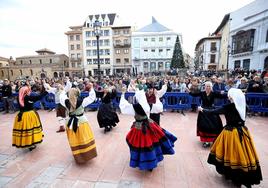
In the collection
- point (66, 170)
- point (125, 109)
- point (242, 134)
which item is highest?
point (125, 109)

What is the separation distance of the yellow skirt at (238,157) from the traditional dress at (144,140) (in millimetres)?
956

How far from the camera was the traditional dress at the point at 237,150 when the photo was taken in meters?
2.68

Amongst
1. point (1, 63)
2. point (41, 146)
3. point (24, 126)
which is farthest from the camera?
point (1, 63)

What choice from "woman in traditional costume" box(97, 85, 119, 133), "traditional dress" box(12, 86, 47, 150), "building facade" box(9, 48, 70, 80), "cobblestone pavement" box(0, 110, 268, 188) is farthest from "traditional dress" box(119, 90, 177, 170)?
"building facade" box(9, 48, 70, 80)

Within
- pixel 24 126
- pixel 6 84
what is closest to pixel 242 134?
pixel 24 126

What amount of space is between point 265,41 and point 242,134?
2323 cm

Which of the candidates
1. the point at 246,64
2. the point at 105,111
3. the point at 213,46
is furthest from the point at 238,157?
the point at 213,46

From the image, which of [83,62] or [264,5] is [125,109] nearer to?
[264,5]

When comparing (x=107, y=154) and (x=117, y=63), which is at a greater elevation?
(x=117, y=63)

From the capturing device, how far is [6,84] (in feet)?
27.9

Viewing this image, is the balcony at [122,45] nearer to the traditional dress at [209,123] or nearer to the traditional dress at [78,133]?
the traditional dress at [209,123]

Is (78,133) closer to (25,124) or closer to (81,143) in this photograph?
(81,143)

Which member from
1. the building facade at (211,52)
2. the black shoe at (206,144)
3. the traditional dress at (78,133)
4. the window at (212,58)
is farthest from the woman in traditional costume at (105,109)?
the window at (212,58)

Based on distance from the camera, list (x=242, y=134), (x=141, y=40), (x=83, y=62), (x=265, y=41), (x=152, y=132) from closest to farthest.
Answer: (x=242, y=134), (x=152, y=132), (x=265, y=41), (x=141, y=40), (x=83, y=62)
